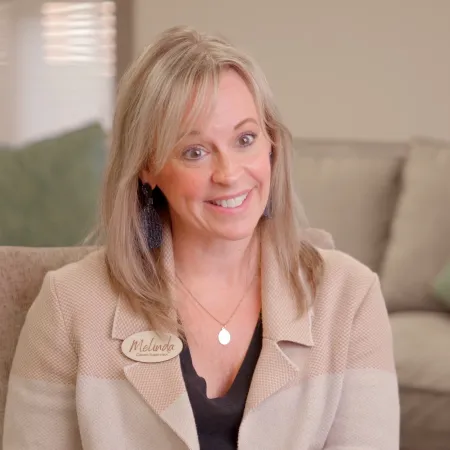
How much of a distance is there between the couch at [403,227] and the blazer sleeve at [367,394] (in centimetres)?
86

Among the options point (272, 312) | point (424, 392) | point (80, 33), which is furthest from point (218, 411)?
point (80, 33)

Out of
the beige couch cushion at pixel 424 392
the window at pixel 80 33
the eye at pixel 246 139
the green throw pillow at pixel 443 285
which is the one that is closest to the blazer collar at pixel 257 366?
the eye at pixel 246 139

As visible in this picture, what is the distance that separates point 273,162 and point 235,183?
142mm

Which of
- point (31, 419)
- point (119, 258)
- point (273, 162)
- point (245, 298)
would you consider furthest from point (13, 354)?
point (273, 162)

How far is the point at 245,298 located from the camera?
169cm

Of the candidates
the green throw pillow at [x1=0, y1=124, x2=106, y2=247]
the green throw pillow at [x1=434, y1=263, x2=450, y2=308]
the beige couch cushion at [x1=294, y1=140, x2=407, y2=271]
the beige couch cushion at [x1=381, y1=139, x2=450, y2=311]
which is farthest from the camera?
the beige couch cushion at [x1=294, y1=140, x2=407, y2=271]

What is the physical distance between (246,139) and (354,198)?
58.4 inches

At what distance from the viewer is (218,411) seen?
1.58 meters

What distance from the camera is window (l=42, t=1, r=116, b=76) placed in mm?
3887

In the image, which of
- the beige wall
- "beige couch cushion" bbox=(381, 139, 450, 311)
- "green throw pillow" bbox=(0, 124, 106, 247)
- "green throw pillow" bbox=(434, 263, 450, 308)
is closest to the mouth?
"green throw pillow" bbox=(0, 124, 106, 247)

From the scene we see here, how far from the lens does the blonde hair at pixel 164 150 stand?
5.06ft

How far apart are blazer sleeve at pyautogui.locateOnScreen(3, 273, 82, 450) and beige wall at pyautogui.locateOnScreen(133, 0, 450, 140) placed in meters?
2.15

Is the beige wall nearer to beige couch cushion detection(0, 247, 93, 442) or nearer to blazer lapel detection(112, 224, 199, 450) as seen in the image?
beige couch cushion detection(0, 247, 93, 442)

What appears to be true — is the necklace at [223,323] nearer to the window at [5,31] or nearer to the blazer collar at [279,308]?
the blazer collar at [279,308]
